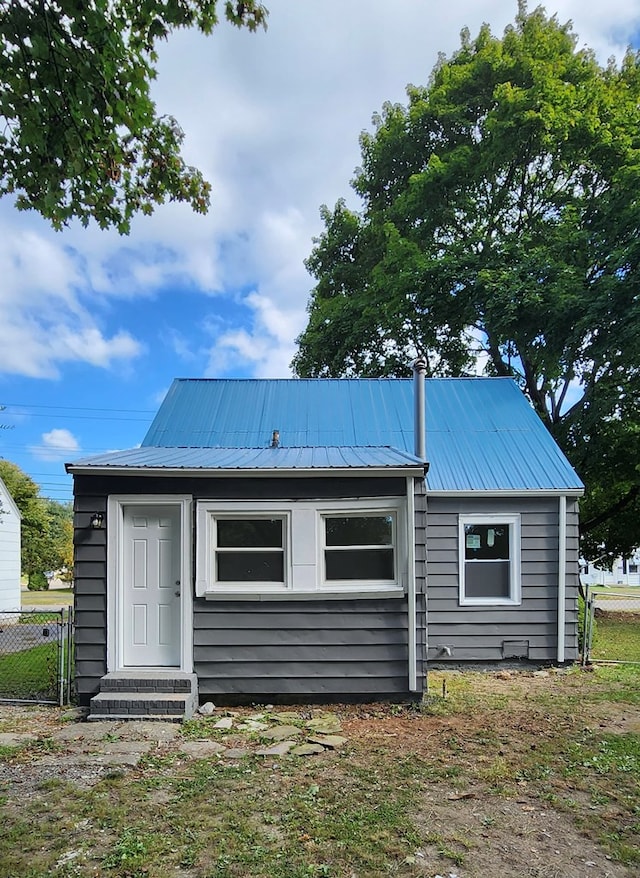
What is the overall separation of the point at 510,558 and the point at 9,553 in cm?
1296

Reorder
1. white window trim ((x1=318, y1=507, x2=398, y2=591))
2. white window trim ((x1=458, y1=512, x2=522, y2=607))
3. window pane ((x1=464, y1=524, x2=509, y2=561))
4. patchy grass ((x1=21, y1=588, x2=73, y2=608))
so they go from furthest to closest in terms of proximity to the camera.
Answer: patchy grass ((x1=21, y1=588, x2=73, y2=608))
window pane ((x1=464, y1=524, x2=509, y2=561))
white window trim ((x1=458, y1=512, x2=522, y2=607))
white window trim ((x1=318, y1=507, x2=398, y2=591))

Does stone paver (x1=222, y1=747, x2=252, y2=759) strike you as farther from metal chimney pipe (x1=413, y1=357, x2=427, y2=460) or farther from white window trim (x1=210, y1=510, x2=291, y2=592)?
metal chimney pipe (x1=413, y1=357, x2=427, y2=460)

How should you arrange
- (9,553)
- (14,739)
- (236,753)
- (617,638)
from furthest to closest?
(9,553), (617,638), (14,739), (236,753)

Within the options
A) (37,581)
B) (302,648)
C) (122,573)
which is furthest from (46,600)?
(302,648)

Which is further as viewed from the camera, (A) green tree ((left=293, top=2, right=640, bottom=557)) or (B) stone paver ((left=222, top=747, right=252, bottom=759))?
(A) green tree ((left=293, top=2, right=640, bottom=557))

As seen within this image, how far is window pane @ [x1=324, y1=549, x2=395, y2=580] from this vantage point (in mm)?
6590

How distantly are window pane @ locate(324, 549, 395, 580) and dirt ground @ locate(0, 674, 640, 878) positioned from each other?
1.45m

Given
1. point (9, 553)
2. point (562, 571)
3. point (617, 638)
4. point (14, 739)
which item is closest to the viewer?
point (14, 739)

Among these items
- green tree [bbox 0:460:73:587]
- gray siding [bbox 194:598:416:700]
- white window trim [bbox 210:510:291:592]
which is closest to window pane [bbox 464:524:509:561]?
gray siding [bbox 194:598:416:700]

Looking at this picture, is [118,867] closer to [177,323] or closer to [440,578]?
[440,578]

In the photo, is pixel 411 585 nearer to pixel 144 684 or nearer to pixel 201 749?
pixel 201 749

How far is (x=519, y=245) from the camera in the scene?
557 inches

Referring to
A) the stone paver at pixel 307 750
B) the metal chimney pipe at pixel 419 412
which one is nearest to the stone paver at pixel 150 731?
the stone paver at pixel 307 750

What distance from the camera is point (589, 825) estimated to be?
12.0 ft
